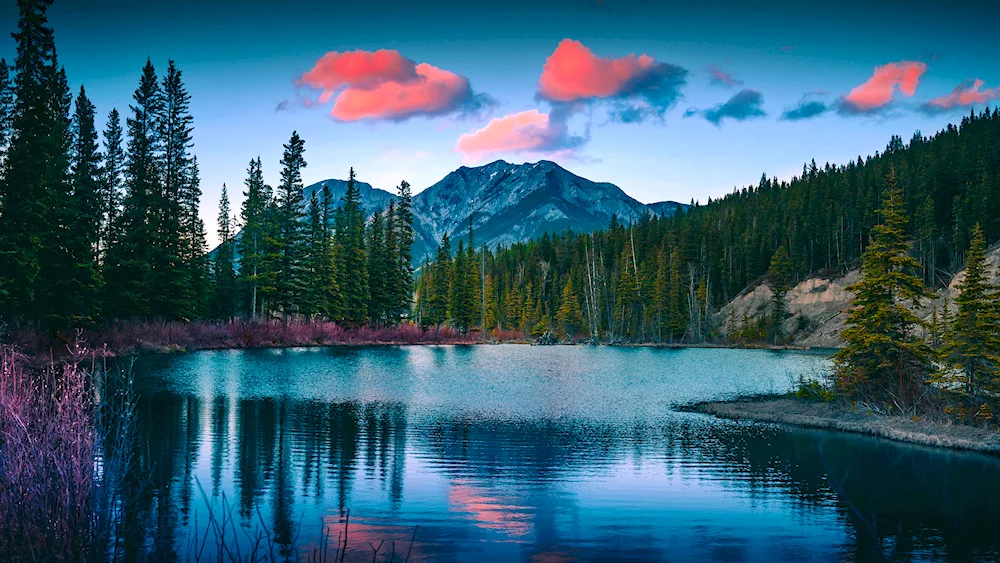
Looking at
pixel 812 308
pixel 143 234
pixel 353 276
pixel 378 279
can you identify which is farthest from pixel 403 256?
pixel 812 308

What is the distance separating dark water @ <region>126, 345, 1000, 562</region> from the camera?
38.8 feet

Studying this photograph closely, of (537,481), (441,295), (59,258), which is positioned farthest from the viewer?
(441,295)

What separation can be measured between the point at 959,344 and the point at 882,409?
451 centimetres

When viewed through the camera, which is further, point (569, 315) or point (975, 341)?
point (569, 315)

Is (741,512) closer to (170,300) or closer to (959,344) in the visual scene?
(959,344)

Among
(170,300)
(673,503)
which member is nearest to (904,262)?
(673,503)

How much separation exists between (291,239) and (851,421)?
62.9 metres

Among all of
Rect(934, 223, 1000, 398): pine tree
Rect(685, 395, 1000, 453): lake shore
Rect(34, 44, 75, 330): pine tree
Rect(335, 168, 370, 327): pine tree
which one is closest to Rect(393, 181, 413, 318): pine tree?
Rect(335, 168, 370, 327): pine tree

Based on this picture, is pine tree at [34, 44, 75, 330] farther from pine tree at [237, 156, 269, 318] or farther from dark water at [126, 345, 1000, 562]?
pine tree at [237, 156, 269, 318]

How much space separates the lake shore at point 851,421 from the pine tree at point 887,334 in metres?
1.34

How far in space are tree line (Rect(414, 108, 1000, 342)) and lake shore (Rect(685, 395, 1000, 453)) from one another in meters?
A: 78.5

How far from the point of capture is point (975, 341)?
2359cm

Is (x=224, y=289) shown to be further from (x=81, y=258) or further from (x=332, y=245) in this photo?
(x=81, y=258)

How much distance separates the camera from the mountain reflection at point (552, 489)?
38.8 feet
